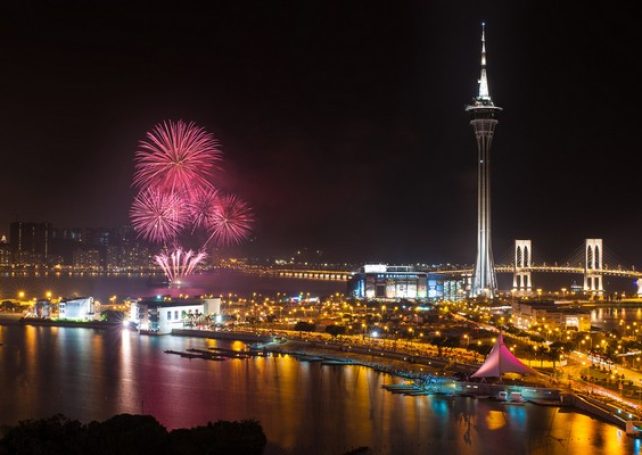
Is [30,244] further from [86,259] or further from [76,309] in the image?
[76,309]

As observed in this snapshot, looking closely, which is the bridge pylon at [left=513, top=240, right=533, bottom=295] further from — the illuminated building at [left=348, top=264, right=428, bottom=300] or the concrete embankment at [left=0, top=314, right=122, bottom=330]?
the concrete embankment at [left=0, top=314, right=122, bottom=330]

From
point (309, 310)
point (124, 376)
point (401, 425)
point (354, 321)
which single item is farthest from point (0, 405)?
point (309, 310)

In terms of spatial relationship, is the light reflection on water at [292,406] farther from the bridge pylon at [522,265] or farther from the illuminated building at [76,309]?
the bridge pylon at [522,265]

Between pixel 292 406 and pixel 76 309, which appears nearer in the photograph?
pixel 292 406

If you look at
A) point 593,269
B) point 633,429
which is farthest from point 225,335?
point 593,269

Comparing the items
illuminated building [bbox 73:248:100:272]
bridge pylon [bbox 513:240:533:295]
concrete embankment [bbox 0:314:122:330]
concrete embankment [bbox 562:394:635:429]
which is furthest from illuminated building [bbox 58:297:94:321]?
illuminated building [bbox 73:248:100:272]

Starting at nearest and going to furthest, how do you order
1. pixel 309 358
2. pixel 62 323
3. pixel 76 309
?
pixel 309 358 → pixel 62 323 → pixel 76 309

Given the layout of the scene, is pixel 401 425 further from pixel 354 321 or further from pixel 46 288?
pixel 46 288
